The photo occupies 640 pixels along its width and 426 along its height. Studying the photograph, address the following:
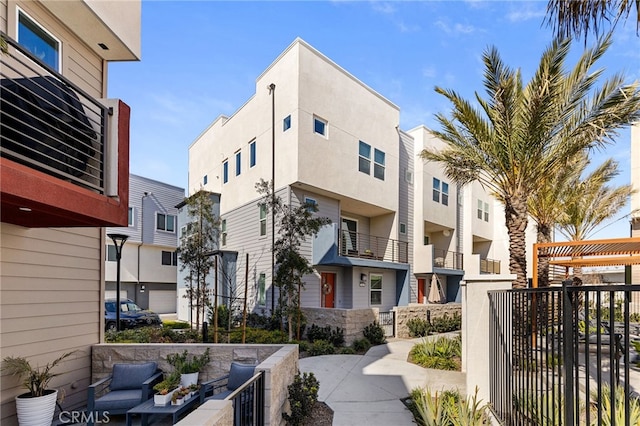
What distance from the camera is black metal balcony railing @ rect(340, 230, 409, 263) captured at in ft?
60.6

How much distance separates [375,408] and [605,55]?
10349mm

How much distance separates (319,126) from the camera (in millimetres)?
16156

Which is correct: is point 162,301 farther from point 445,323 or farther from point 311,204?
point 445,323

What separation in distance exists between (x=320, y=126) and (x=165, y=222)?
61.0 feet

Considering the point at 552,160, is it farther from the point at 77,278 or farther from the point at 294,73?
the point at 77,278

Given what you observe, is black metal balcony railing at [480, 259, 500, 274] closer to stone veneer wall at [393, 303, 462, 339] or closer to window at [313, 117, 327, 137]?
stone veneer wall at [393, 303, 462, 339]

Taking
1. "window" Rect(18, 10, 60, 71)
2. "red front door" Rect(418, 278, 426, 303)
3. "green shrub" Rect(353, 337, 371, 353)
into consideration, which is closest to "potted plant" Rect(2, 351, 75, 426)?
"window" Rect(18, 10, 60, 71)

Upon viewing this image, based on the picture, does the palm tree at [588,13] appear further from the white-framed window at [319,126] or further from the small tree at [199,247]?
the small tree at [199,247]

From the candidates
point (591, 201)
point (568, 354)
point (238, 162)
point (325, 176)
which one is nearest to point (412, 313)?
point (325, 176)

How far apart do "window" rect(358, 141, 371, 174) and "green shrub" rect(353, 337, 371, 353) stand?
25.1 feet

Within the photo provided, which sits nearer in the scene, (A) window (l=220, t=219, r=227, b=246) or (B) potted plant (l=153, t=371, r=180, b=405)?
(B) potted plant (l=153, t=371, r=180, b=405)

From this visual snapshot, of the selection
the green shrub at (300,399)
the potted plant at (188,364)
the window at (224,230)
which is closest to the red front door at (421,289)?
the window at (224,230)

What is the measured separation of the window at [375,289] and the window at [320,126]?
6.92 m

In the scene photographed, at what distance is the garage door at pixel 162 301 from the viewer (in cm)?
2900
